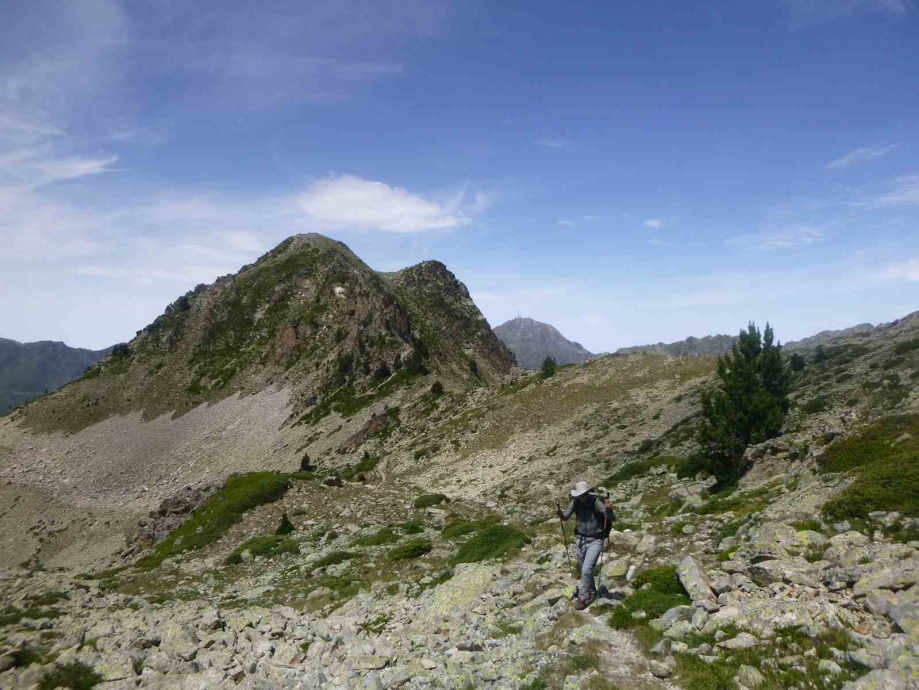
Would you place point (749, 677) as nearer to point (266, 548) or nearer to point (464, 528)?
point (464, 528)

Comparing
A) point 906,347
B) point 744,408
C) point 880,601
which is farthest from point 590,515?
point 906,347

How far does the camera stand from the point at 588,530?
517 inches

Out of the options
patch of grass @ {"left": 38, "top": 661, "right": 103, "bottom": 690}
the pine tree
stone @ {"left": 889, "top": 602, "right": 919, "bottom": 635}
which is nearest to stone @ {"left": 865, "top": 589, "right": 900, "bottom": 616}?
stone @ {"left": 889, "top": 602, "right": 919, "bottom": 635}

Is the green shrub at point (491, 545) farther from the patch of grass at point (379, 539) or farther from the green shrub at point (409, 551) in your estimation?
the patch of grass at point (379, 539)

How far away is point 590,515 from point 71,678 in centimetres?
A: 1250

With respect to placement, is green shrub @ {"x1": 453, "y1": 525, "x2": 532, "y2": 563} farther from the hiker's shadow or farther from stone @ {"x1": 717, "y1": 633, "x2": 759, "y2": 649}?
stone @ {"x1": 717, "y1": 633, "x2": 759, "y2": 649}

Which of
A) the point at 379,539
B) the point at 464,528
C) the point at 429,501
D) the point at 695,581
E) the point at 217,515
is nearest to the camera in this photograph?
the point at 695,581

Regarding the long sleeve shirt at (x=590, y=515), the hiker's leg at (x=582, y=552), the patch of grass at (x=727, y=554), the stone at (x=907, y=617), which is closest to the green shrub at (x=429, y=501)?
the hiker's leg at (x=582, y=552)

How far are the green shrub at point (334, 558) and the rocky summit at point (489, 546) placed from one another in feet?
0.73

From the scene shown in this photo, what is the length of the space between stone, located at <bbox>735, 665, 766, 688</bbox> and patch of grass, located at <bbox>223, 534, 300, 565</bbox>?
25375mm

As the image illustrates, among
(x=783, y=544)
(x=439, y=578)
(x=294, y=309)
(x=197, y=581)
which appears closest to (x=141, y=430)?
(x=294, y=309)

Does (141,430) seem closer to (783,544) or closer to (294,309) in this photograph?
(294,309)

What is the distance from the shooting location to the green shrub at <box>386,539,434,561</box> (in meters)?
23.2

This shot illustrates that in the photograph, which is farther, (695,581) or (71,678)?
(695,581)
